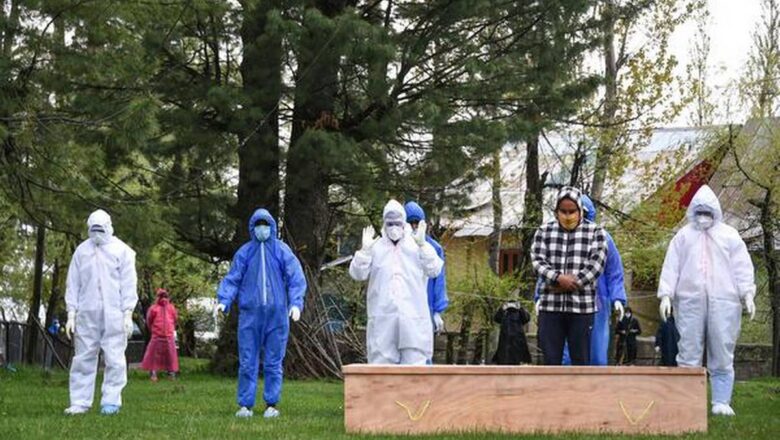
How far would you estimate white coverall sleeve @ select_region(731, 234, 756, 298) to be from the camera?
11125mm

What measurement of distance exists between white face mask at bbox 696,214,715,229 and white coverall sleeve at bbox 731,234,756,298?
0.29m

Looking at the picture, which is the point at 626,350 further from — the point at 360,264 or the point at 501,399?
the point at 501,399

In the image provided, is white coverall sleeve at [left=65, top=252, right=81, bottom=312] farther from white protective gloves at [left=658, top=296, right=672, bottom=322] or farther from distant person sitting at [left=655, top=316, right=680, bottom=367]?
distant person sitting at [left=655, top=316, right=680, bottom=367]

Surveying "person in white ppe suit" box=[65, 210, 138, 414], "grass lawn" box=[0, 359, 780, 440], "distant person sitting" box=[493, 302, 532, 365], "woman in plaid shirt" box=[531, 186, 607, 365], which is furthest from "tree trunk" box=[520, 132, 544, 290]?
"woman in plaid shirt" box=[531, 186, 607, 365]

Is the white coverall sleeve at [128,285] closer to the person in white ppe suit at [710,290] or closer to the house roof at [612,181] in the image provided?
the person in white ppe suit at [710,290]

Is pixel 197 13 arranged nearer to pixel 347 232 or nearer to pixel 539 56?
pixel 539 56

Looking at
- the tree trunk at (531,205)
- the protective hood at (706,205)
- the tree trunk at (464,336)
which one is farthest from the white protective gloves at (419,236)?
the tree trunk at (464,336)

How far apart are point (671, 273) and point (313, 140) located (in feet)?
25.7

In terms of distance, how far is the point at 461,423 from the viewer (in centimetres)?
891

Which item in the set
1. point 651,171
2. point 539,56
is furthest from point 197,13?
point 651,171

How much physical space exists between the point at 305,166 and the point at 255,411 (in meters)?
7.84

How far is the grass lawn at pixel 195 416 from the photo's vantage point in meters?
9.20

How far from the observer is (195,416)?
11.1m

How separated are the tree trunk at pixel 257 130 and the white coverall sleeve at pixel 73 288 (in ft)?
18.7
